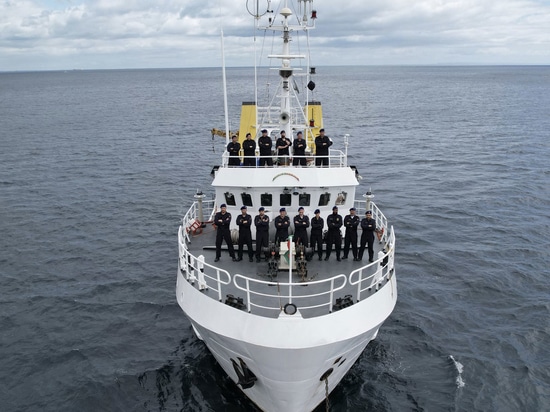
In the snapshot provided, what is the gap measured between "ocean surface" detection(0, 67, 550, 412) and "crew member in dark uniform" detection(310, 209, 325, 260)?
3.95 metres

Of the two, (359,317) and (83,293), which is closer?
(359,317)

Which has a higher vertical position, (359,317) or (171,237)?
(359,317)

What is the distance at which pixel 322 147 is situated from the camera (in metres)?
15.7

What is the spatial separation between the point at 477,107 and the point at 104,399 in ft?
268

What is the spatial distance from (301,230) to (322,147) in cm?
362

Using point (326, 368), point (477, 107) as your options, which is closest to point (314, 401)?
point (326, 368)

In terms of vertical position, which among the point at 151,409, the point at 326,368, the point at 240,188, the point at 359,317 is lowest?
the point at 151,409

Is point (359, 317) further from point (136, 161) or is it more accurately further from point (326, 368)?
point (136, 161)

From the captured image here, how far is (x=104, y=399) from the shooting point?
1346cm

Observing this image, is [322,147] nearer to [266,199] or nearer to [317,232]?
[266,199]

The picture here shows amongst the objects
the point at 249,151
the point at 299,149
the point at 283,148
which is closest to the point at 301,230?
the point at 299,149

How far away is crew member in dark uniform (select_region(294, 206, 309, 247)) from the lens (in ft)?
43.4

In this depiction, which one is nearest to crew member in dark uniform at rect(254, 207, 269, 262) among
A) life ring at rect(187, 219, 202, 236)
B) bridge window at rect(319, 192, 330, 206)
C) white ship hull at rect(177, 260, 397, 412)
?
bridge window at rect(319, 192, 330, 206)

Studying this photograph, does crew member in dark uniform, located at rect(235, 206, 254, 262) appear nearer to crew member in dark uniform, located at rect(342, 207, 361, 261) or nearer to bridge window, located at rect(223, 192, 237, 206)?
bridge window, located at rect(223, 192, 237, 206)
